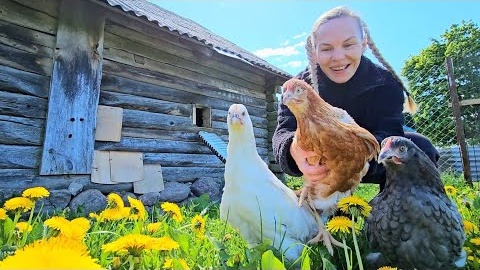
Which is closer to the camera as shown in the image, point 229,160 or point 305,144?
point 305,144

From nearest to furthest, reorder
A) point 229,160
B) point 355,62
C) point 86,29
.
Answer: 1. point 229,160
2. point 355,62
3. point 86,29

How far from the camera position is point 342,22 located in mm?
1265

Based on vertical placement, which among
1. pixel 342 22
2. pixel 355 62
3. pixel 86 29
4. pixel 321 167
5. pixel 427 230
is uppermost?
pixel 86 29

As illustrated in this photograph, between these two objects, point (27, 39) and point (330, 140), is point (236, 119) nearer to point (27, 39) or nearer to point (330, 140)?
point (330, 140)

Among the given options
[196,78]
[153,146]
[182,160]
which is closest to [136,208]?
[153,146]

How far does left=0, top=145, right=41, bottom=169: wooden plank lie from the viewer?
346 centimetres

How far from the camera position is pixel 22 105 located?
11.7 feet

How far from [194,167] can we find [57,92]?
2270 millimetres

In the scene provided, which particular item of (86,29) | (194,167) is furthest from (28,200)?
(194,167)

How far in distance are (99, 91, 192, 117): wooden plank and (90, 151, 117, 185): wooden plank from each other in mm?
629

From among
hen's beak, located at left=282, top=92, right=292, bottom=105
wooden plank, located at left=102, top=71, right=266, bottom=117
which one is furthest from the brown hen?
wooden plank, located at left=102, top=71, right=266, bottom=117

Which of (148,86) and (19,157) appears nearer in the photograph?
(19,157)

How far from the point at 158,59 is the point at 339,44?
4180mm

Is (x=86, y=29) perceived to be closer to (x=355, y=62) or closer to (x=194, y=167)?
(x=194, y=167)
